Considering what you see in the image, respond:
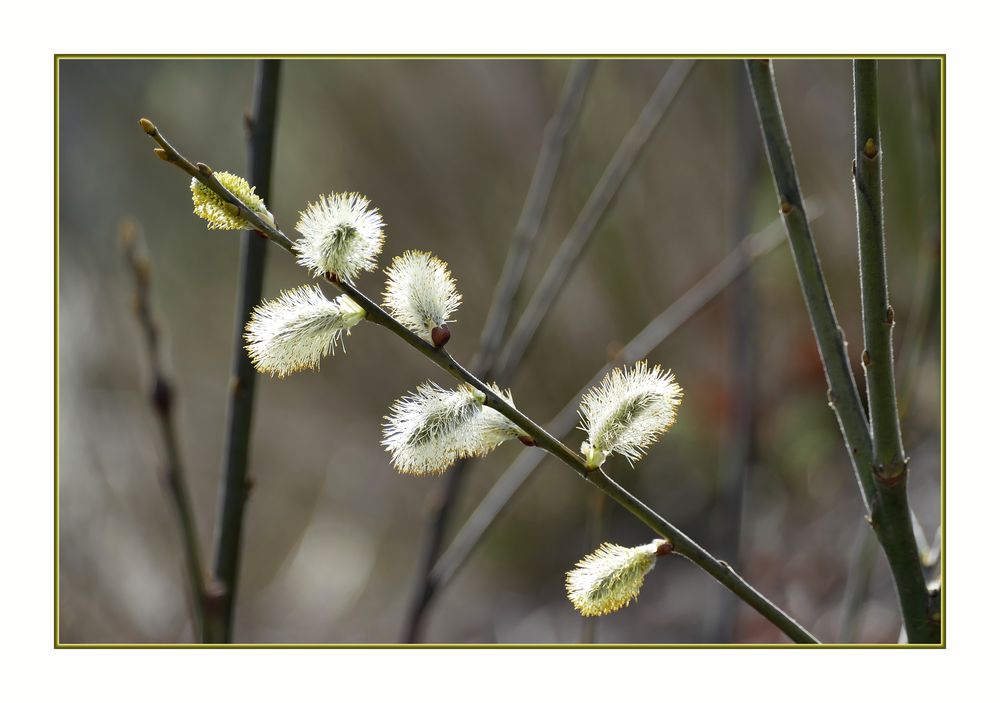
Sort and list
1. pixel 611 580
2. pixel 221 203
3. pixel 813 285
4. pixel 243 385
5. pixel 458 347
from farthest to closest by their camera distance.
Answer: pixel 458 347 → pixel 243 385 → pixel 813 285 → pixel 611 580 → pixel 221 203

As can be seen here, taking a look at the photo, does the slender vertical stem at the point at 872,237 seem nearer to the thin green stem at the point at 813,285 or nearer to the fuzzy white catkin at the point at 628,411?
the thin green stem at the point at 813,285

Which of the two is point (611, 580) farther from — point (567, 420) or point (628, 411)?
point (567, 420)

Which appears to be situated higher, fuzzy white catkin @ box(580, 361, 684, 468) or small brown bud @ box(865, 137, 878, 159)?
small brown bud @ box(865, 137, 878, 159)

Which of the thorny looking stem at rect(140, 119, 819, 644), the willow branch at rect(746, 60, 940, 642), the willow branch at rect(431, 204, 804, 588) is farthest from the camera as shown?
the willow branch at rect(431, 204, 804, 588)

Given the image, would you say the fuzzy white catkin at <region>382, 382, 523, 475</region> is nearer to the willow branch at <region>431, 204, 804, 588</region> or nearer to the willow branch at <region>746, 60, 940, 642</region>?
the willow branch at <region>746, 60, 940, 642</region>

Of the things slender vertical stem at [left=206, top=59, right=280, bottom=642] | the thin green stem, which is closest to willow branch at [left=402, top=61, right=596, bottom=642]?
slender vertical stem at [left=206, top=59, right=280, bottom=642]

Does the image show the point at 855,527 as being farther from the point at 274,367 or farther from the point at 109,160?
the point at 109,160

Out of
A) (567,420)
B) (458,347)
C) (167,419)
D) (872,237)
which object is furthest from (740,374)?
(458,347)
